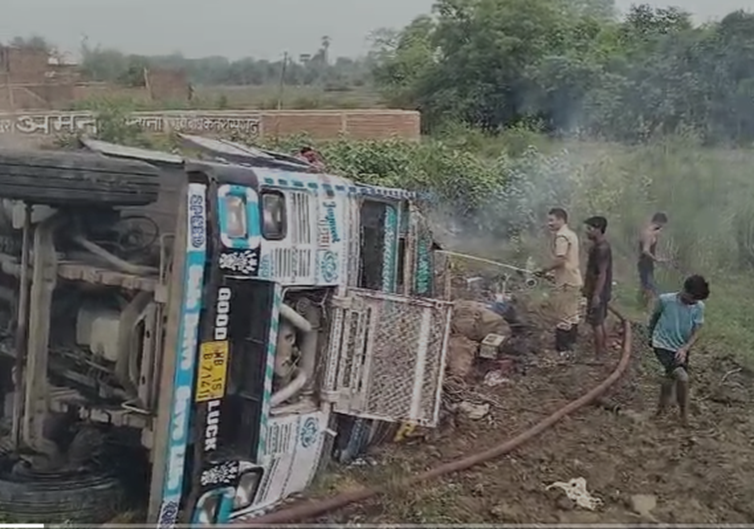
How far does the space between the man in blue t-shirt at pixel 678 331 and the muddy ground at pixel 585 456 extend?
0.04 meters

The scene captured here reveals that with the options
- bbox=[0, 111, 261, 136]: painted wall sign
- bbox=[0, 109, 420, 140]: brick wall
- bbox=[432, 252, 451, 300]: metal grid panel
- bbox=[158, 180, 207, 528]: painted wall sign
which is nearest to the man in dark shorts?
bbox=[432, 252, 451, 300]: metal grid panel

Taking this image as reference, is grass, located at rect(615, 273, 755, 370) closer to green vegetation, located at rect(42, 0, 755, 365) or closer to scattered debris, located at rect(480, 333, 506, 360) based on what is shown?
green vegetation, located at rect(42, 0, 755, 365)

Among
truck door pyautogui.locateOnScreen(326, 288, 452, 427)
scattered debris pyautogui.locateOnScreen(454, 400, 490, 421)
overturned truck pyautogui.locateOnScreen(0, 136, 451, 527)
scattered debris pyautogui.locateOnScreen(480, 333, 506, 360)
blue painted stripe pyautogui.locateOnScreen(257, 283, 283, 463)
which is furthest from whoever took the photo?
scattered debris pyautogui.locateOnScreen(480, 333, 506, 360)

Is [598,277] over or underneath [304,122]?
underneath

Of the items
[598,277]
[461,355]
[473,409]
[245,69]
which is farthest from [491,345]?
[245,69]

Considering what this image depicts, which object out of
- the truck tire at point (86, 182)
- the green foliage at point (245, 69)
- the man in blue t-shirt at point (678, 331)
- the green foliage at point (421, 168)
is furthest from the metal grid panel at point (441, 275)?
the truck tire at point (86, 182)

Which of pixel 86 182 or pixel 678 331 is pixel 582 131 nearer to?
pixel 678 331

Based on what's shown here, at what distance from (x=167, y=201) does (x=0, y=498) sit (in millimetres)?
976

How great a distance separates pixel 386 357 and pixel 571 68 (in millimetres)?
976

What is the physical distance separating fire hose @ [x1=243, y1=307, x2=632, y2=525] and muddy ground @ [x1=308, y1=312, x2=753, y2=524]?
0.07 ft

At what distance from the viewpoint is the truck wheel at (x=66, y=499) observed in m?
2.95

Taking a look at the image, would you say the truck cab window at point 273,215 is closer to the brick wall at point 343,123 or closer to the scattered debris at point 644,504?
the brick wall at point 343,123

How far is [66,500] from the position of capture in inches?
117

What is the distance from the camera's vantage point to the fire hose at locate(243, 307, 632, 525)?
2791mm
